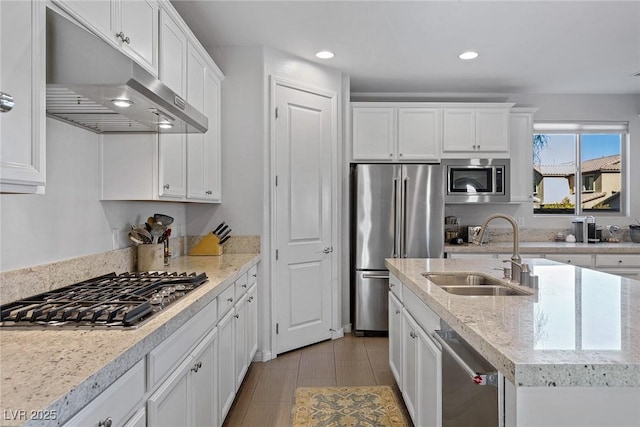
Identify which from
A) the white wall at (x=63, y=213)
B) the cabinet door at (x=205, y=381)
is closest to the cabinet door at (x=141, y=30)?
the white wall at (x=63, y=213)

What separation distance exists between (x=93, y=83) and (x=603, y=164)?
5.62 m

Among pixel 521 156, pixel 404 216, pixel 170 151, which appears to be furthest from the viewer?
pixel 521 156

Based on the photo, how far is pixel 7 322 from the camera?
124 cm

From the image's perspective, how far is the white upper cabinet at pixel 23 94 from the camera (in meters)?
1.06

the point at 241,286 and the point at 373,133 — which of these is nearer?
the point at 241,286

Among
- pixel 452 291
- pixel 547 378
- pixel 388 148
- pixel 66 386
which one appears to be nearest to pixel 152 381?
pixel 66 386

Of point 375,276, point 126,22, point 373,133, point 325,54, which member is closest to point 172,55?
point 126,22

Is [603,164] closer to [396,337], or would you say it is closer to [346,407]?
[396,337]

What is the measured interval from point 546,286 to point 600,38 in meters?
2.57

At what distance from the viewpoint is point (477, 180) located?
14.5 feet

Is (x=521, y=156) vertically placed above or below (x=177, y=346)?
above

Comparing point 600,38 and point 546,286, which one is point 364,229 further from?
point 600,38

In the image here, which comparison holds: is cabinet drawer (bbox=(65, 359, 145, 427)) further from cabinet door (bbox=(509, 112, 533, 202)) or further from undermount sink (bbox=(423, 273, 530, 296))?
cabinet door (bbox=(509, 112, 533, 202))

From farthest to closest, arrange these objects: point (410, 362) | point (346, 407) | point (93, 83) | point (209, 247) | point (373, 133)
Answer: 1. point (373, 133)
2. point (209, 247)
3. point (346, 407)
4. point (410, 362)
5. point (93, 83)
